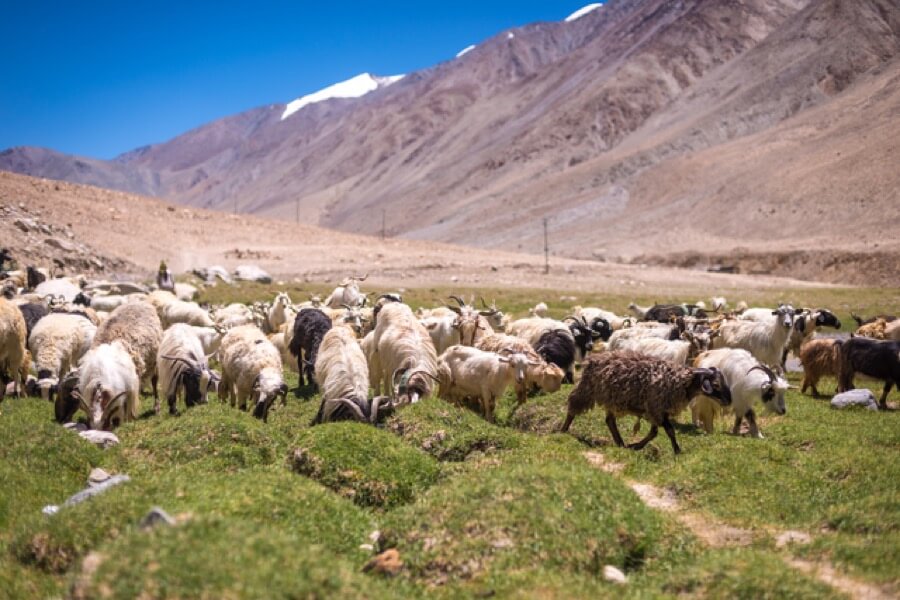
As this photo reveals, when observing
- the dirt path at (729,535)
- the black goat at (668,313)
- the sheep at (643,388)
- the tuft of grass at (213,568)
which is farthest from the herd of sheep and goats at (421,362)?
the tuft of grass at (213,568)

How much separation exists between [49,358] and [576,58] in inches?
7245

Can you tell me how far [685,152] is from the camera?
4446 inches

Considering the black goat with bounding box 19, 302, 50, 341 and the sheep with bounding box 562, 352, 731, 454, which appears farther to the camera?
the black goat with bounding box 19, 302, 50, 341

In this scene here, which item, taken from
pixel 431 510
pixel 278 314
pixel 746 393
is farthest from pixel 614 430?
pixel 278 314

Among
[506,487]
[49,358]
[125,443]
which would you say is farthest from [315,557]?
[49,358]

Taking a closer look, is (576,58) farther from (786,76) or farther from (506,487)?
(506,487)

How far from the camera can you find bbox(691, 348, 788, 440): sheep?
40.6 feet

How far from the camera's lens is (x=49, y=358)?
16016 millimetres

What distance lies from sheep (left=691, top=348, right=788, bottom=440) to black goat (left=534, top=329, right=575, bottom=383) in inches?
165

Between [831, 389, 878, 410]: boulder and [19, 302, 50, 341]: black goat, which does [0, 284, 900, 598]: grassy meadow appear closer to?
[831, 389, 878, 410]: boulder

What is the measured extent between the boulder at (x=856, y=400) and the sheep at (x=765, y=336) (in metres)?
2.47

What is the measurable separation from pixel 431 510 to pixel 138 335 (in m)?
9.79

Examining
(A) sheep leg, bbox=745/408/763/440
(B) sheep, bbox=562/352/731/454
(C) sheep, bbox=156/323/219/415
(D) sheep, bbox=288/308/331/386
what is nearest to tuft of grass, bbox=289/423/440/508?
(B) sheep, bbox=562/352/731/454

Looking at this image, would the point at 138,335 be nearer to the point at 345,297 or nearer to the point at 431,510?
the point at 431,510
